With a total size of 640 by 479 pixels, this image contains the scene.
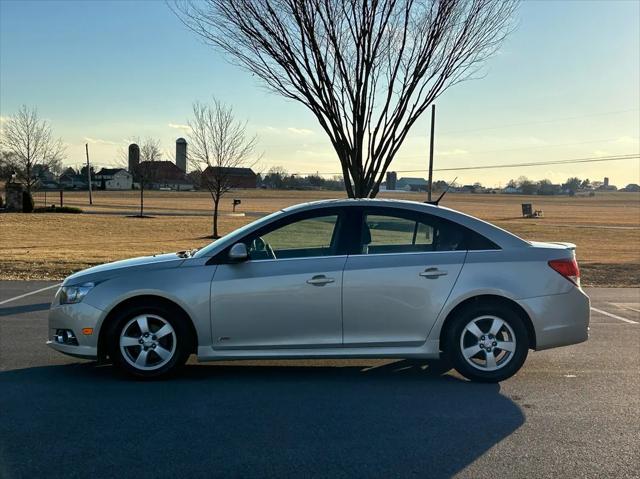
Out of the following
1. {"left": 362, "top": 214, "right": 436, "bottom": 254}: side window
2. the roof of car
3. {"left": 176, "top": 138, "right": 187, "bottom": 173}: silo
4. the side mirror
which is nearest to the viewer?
the side mirror

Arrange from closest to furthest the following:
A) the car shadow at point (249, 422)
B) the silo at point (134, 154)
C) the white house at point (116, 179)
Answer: the car shadow at point (249, 422), the silo at point (134, 154), the white house at point (116, 179)

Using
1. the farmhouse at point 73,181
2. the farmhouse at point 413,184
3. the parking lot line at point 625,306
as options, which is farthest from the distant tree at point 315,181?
the parking lot line at point 625,306

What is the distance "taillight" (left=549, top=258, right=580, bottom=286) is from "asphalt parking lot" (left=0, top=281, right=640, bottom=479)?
3.05 ft

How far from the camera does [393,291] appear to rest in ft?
16.2

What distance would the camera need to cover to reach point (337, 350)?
4.97 meters

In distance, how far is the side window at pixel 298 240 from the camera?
512 cm

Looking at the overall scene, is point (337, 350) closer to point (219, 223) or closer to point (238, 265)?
point (238, 265)

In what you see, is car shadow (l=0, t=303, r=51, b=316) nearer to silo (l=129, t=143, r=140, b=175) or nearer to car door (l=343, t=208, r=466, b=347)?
car door (l=343, t=208, r=466, b=347)

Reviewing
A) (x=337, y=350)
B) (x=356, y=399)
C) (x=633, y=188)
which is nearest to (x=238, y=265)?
(x=337, y=350)

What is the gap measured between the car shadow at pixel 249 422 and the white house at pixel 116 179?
134 metres

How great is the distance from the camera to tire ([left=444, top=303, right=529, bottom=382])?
5.01 metres

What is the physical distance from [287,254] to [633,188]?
658ft

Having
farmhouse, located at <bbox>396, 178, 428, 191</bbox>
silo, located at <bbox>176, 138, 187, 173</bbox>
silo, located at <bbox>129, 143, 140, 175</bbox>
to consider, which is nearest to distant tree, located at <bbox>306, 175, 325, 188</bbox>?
farmhouse, located at <bbox>396, 178, 428, 191</bbox>

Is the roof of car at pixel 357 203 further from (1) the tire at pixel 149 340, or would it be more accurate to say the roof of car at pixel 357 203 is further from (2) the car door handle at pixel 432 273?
(1) the tire at pixel 149 340
